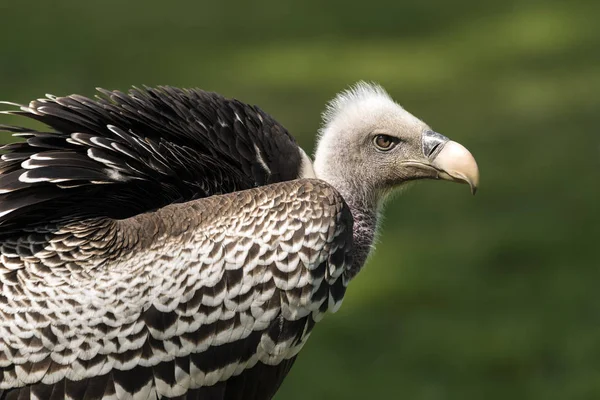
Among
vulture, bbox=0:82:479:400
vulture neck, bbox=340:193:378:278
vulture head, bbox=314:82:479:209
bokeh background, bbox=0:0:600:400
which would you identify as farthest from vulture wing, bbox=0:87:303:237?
bokeh background, bbox=0:0:600:400

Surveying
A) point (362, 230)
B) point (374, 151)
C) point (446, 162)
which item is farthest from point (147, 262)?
point (446, 162)

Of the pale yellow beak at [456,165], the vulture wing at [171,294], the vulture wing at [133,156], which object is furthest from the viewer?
the pale yellow beak at [456,165]

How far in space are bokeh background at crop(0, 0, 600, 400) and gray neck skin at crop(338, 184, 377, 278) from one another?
3.23m

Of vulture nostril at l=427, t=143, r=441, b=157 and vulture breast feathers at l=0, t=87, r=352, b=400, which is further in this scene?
vulture nostril at l=427, t=143, r=441, b=157

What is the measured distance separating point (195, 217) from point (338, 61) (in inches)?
489

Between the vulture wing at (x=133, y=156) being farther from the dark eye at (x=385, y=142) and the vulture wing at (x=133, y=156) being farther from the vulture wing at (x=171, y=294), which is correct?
the dark eye at (x=385, y=142)

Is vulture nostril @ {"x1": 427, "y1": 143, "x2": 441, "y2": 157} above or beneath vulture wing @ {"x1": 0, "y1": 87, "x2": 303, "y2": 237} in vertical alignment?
beneath

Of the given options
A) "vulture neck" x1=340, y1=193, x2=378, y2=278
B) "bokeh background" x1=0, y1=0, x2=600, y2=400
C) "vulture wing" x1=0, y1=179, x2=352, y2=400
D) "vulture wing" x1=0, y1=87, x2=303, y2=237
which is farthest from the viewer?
"bokeh background" x1=0, y1=0, x2=600, y2=400

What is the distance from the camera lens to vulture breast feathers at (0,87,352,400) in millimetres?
6242

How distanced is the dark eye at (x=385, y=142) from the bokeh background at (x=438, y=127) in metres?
3.48

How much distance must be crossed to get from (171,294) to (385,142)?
71.0 inches

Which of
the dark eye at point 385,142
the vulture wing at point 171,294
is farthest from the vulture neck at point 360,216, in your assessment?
the vulture wing at point 171,294

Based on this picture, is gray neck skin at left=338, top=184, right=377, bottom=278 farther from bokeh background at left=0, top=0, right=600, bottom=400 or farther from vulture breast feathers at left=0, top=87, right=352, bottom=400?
bokeh background at left=0, top=0, right=600, bottom=400

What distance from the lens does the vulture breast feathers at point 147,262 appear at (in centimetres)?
624
